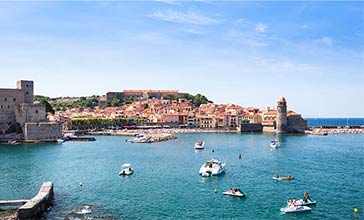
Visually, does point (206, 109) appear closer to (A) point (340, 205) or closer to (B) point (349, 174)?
(B) point (349, 174)

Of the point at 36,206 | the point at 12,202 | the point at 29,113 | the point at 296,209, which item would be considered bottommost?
the point at 296,209

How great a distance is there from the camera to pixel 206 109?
9869 cm

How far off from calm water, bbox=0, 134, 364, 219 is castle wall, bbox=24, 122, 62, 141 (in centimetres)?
992

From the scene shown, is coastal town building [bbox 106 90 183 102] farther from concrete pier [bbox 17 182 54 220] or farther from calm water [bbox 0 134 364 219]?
concrete pier [bbox 17 182 54 220]

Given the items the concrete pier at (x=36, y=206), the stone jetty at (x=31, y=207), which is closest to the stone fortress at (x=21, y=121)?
the stone jetty at (x=31, y=207)

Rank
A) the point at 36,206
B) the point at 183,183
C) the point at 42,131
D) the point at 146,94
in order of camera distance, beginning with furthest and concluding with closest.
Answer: the point at 146,94
the point at 42,131
the point at 183,183
the point at 36,206

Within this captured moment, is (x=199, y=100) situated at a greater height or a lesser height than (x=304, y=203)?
greater

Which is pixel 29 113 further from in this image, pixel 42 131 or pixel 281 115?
pixel 281 115

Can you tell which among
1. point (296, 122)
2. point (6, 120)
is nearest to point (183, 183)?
point (6, 120)

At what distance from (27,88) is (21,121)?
5390mm

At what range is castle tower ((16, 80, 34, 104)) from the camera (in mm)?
53906

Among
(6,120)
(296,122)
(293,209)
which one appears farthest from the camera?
(296,122)

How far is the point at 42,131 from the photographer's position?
50406 mm

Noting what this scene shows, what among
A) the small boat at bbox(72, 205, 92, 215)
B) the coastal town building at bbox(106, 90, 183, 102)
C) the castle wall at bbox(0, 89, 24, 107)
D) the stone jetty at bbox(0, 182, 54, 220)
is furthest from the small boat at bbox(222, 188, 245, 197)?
the coastal town building at bbox(106, 90, 183, 102)
